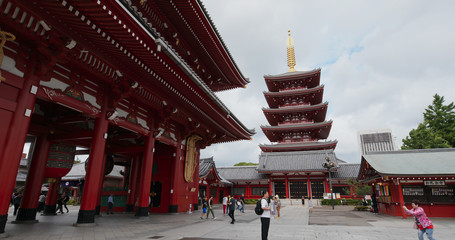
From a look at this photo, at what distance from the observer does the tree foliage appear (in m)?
32.8

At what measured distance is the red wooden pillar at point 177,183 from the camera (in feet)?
47.9

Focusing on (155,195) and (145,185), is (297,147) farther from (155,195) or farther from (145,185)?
(145,185)

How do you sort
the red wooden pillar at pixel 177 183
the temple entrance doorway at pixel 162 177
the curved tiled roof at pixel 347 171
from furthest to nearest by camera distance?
the curved tiled roof at pixel 347 171 → the temple entrance doorway at pixel 162 177 → the red wooden pillar at pixel 177 183

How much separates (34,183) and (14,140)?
556cm

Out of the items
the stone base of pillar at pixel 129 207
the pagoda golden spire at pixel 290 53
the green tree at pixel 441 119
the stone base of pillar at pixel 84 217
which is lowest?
the stone base of pillar at pixel 129 207

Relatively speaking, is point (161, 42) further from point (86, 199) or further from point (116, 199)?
point (116, 199)

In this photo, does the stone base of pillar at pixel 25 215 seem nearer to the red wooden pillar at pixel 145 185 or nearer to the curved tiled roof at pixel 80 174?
the red wooden pillar at pixel 145 185

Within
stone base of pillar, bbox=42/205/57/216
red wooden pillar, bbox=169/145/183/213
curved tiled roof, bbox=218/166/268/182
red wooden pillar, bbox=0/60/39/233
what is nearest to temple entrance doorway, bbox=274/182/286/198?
curved tiled roof, bbox=218/166/268/182

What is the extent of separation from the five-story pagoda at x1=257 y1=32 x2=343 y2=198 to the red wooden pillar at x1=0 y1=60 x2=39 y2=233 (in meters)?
29.8

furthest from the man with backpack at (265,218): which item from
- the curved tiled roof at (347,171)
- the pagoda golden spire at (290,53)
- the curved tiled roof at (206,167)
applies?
the pagoda golden spire at (290,53)

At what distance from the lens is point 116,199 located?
53.4 ft

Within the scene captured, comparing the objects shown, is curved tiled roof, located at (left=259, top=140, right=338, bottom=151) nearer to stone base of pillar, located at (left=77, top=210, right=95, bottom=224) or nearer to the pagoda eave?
the pagoda eave

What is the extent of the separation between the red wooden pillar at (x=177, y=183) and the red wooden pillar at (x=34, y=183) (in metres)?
6.61

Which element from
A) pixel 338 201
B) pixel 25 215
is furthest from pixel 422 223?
pixel 338 201
